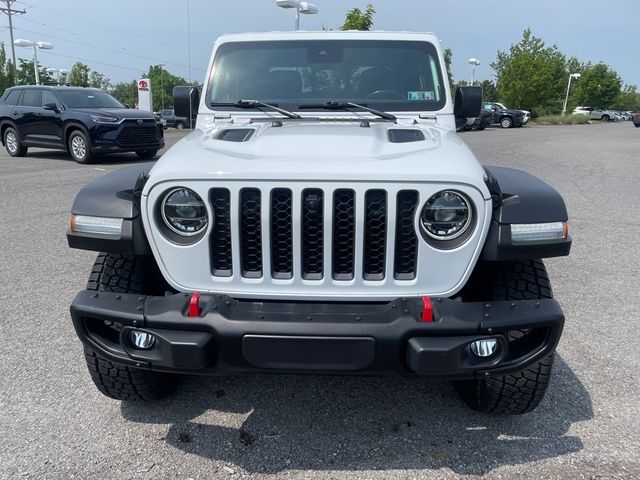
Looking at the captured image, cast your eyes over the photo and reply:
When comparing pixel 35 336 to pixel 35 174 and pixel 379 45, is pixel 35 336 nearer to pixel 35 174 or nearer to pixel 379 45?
pixel 379 45

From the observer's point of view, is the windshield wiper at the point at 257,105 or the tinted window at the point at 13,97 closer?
the windshield wiper at the point at 257,105

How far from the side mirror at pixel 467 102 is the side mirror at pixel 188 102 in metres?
1.81

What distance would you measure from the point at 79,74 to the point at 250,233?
6984 centimetres

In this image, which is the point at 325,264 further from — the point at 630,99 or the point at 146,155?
the point at 630,99

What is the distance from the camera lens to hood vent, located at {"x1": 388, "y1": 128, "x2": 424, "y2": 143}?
Result: 278 centimetres

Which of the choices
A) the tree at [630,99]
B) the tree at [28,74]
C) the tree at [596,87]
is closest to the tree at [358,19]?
the tree at [28,74]

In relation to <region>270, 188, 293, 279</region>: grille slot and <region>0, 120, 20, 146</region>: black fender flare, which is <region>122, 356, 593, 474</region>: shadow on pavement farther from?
<region>0, 120, 20, 146</region>: black fender flare

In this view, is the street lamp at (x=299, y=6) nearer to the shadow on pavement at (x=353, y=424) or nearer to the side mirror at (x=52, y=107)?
the side mirror at (x=52, y=107)

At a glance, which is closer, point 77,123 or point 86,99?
point 77,123

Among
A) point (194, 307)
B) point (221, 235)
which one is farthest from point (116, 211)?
point (194, 307)

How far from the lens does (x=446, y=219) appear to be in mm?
2275

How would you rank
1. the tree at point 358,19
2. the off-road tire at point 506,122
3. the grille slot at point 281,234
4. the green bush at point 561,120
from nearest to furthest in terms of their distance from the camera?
the grille slot at point 281,234 < the tree at point 358,19 < the off-road tire at point 506,122 < the green bush at point 561,120

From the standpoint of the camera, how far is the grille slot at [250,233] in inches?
88.1

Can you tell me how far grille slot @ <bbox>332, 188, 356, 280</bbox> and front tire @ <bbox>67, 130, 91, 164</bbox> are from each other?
11.3 m
